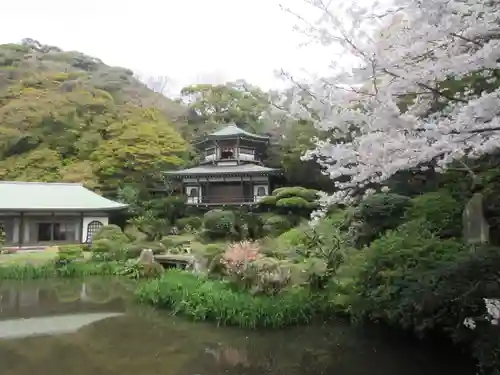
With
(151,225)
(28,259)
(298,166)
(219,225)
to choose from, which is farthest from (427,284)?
(298,166)

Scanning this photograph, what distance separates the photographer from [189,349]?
18.9 feet

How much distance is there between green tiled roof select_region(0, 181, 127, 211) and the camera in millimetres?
18406

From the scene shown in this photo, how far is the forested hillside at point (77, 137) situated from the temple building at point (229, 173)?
66.8 inches

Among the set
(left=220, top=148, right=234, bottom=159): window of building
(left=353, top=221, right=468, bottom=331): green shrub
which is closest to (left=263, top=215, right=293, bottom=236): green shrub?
(left=220, top=148, right=234, bottom=159): window of building

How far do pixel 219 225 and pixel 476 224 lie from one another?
1116 cm

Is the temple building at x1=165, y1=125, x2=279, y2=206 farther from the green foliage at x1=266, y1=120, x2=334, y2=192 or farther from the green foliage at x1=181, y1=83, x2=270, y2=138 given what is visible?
the green foliage at x1=181, y1=83, x2=270, y2=138

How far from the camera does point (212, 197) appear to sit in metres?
22.7

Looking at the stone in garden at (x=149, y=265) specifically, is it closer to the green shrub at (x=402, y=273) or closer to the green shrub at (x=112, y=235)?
the green shrub at (x=112, y=235)

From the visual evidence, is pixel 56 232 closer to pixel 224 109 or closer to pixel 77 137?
pixel 77 137

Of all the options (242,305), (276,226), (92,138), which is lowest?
(242,305)

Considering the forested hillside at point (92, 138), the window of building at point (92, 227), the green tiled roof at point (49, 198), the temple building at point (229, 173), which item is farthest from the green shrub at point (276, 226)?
the window of building at point (92, 227)

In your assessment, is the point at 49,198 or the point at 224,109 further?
the point at 224,109

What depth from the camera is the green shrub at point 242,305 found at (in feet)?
22.4

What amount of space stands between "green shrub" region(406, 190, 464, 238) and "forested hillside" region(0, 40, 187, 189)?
18578 mm
